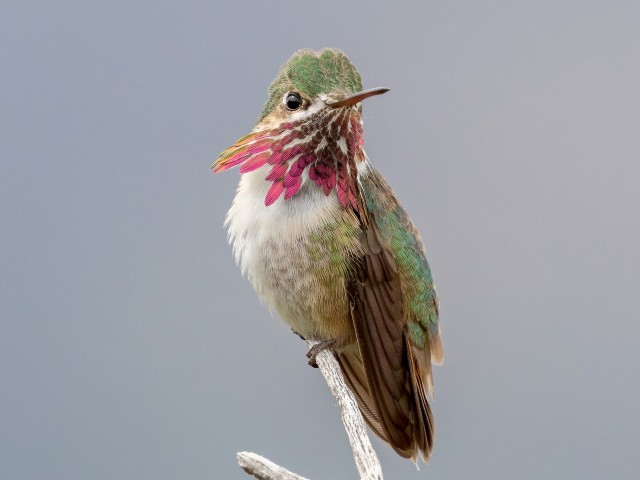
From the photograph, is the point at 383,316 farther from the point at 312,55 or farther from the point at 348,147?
the point at 312,55

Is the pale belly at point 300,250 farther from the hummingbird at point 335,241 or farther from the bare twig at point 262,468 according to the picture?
the bare twig at point 262,468

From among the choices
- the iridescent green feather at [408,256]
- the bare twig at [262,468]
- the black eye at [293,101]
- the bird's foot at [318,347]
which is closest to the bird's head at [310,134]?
the black eye at [293,101]

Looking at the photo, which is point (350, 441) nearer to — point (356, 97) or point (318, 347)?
point (318, 347)

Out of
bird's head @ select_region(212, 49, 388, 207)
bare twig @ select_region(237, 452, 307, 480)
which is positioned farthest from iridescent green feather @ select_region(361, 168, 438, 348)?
bare twig @ select_region(237, 452, 307, 480)

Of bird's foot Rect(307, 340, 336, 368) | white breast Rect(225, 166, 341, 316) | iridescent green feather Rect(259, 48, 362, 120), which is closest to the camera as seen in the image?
iridescent green feather Rect(259, 48, 362, 120)

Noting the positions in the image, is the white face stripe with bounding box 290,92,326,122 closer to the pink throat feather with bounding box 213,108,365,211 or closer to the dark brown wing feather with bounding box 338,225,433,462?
the pink throat feather with bounding box 213,108,365,211

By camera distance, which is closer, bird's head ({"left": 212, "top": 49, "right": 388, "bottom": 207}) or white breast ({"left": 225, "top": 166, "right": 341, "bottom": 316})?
bird's head ({"left": 212, "top": 49, "right": 388, "bottom": 207})

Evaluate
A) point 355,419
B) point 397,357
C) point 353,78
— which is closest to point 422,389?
point 397,357

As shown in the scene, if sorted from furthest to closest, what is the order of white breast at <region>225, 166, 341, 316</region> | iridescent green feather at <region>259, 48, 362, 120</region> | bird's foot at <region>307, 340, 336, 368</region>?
bird's foot at <region>307, 340, 336, 368</region>, white breast at <region>225, 166, 341, 316</region>, iridescent green feather at <region>259, 48, 362, 120</region>
